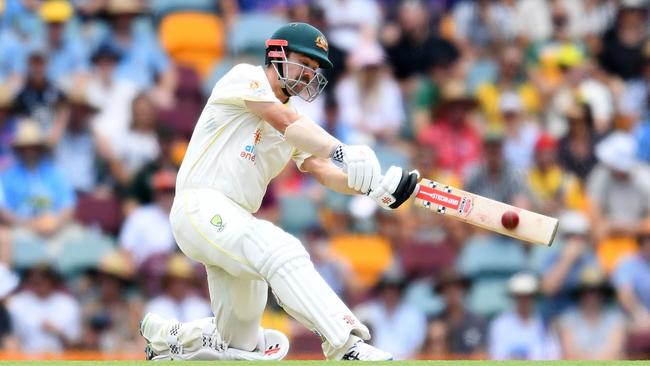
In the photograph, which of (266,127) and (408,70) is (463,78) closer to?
(408,70)

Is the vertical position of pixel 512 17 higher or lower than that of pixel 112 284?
higher

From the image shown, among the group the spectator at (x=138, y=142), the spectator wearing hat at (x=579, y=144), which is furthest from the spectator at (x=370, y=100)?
the spectator at (x=138, y=142)

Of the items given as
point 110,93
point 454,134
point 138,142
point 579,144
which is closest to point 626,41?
point 579,144

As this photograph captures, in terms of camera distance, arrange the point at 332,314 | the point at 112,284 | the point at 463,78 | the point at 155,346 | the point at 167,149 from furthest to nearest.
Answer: the point at 463,78, the point at 167,149, the point at 112,284, the point at 155,346, the point at 332,314

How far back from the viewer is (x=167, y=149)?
475 inches

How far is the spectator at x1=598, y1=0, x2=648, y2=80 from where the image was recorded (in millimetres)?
13625

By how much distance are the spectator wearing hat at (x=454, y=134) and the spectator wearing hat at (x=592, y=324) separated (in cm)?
155

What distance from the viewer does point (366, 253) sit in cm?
1190

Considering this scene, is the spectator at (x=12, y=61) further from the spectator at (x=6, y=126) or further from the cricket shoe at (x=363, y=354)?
the cricket shoe at (x=363, y=354)

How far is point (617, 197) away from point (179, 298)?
3888 mm

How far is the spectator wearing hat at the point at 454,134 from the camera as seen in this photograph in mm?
12586

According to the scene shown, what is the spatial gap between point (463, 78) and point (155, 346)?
→ 6100 millimetres

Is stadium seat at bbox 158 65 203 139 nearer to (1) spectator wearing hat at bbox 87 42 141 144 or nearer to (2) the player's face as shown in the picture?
(1) spectator wearing hat at bbox 87 42 141 144

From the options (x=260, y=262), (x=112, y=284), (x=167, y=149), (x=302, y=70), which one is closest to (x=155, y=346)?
(x=260, y=262)
